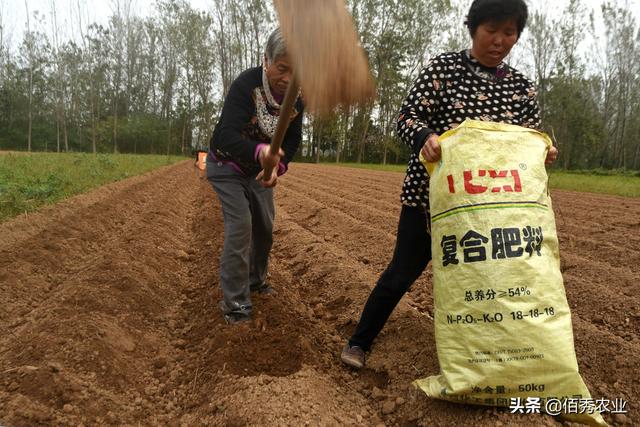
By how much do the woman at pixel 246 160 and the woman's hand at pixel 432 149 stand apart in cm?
73

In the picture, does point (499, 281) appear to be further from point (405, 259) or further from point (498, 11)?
point (498, 11)

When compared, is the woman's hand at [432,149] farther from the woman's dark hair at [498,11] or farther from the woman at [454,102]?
the woman's dark hair at [498,11]

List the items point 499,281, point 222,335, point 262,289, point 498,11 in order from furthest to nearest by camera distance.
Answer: point 262,289 → point 222,335 → point 498,11 → point 499,281

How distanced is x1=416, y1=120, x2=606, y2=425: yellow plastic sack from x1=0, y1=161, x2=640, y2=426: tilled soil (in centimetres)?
16

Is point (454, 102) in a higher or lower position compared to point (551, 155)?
higher

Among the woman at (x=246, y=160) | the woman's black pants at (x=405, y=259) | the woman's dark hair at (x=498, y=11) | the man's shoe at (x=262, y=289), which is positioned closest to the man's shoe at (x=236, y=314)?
the woman at (x=246, y=160)

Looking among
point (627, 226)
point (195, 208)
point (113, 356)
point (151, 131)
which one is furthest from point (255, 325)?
point (151, 131)

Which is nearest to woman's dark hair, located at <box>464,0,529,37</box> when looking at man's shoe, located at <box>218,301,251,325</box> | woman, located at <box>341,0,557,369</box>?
woman, located at <box>341,0,557,369</box>

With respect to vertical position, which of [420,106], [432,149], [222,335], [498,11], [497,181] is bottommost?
[222,335]

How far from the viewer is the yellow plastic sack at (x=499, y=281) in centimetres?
168

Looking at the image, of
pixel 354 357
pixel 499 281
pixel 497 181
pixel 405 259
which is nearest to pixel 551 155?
pixel 497 181

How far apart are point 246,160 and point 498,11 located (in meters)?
1.37

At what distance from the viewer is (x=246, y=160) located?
2518mm

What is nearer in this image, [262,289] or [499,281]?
[499,281]
